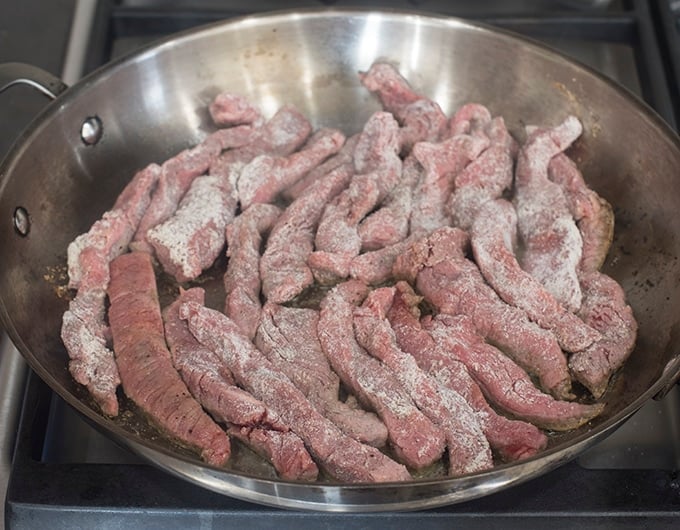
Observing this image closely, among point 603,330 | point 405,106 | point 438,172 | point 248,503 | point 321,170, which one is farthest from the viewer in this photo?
point 405,106

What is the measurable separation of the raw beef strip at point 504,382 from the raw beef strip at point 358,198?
1.13 ft

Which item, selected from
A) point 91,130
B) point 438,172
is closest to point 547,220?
point 438,172

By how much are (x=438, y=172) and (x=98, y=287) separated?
104cm

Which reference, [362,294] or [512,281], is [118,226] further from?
[512,281]

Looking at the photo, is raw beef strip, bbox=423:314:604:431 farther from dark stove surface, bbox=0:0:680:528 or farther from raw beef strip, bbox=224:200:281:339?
raw beef strip, bbox=224:200:281:339

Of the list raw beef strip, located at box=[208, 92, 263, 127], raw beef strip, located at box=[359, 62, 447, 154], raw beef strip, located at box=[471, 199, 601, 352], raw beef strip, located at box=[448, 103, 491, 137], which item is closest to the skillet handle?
raw beef strip, located at box=[208, 92, 263, 127]

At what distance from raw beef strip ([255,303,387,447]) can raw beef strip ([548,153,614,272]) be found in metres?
0.79

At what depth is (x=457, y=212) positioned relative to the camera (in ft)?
7.79

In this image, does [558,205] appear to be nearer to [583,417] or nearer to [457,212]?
[457,212]

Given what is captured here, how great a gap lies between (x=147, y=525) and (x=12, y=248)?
2.79ft

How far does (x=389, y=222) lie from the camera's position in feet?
7.63

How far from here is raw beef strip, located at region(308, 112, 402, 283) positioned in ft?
7.34

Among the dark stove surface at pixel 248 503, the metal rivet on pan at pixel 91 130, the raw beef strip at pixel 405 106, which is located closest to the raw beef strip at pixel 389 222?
the raw beef strip at pixel 405 106

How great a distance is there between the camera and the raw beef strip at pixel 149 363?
6.12ft
